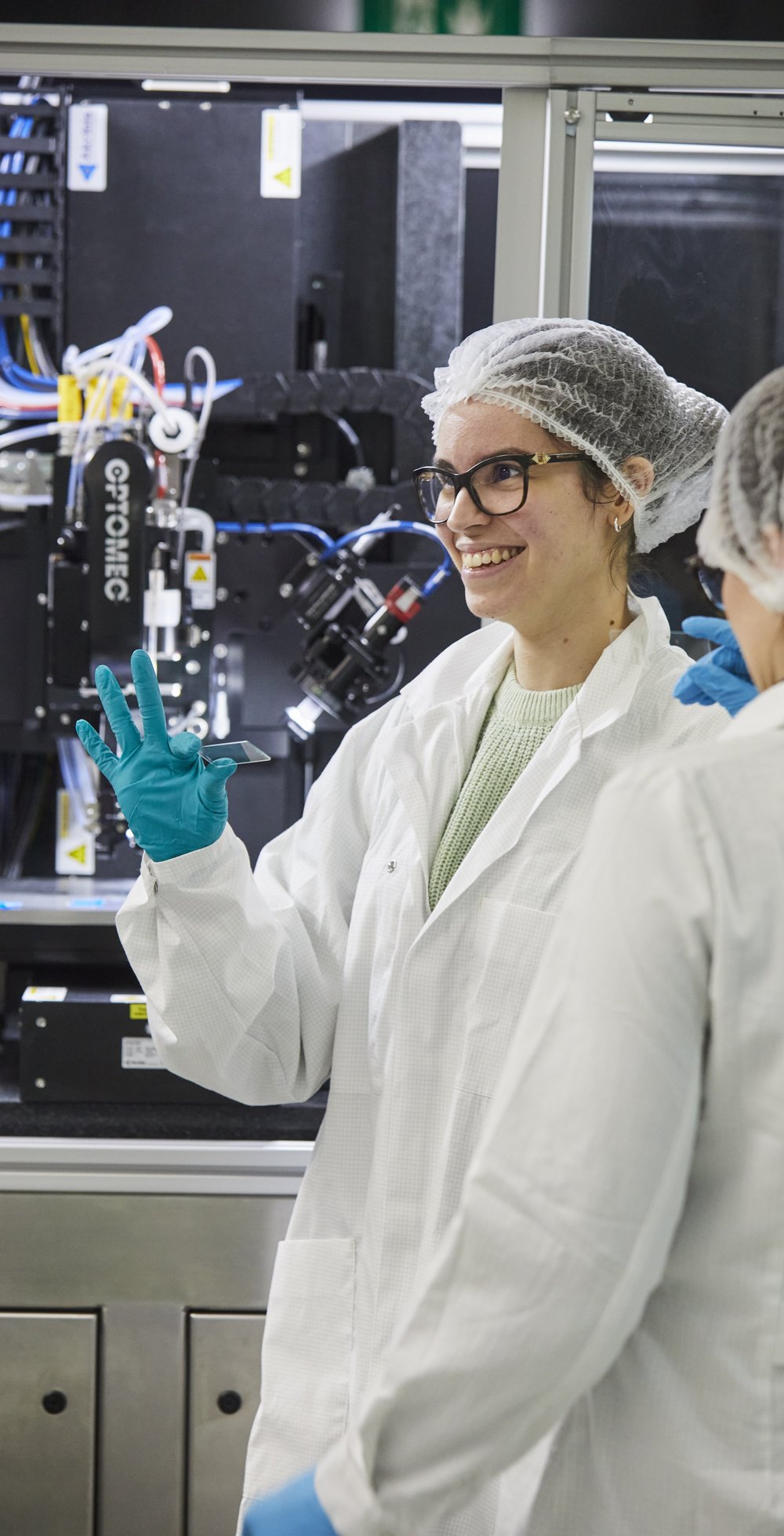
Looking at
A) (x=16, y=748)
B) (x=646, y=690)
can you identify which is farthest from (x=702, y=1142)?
(x=16, y=748)

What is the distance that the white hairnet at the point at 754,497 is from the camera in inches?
32.8

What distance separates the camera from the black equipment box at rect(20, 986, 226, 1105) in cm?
194

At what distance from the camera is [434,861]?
140 cm

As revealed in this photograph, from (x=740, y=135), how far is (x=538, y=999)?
159 cm

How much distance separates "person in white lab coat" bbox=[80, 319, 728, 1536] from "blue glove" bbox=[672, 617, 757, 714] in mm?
228

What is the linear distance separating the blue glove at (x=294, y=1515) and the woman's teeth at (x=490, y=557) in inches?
35.7

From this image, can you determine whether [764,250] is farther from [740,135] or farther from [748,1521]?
[748,1521]

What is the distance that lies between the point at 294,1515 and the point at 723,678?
2.29 feet

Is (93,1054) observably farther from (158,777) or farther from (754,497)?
(754,497)

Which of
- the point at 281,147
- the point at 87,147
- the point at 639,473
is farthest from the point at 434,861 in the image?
the point at 87,147

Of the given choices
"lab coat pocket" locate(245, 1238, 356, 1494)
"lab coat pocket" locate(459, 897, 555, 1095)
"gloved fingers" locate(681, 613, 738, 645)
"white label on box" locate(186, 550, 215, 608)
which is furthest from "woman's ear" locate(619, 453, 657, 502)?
"white label on box" locate(186, 550, 215, 608)

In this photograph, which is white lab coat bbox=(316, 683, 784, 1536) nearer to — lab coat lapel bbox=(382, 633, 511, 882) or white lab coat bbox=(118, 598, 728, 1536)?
white lab coat bbox=(118, 598, 728, 1536)

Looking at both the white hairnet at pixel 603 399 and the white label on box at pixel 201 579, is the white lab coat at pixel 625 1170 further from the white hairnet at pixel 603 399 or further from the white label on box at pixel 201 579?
the white label on box at pixel 201 579

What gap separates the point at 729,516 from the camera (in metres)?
0.88
